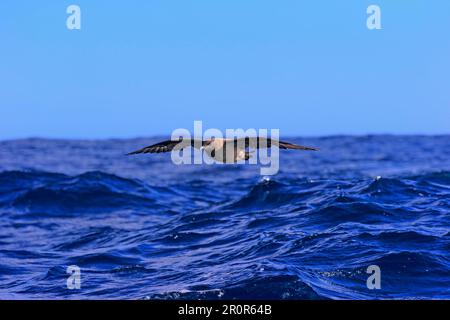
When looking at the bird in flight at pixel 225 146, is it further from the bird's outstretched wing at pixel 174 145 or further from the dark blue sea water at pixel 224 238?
the dark blue sea water at pixel 224 238

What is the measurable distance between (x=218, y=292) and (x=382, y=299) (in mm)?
2604

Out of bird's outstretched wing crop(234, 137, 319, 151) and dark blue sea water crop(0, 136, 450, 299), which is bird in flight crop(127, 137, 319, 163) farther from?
dark blue sea water crop(0, 136, 450, 299)

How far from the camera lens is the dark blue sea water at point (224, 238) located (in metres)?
12.0

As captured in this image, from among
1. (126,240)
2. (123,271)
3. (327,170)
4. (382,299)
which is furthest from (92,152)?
(382,299)

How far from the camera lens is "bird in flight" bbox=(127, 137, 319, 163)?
1370 cm

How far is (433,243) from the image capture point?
13.8 meters

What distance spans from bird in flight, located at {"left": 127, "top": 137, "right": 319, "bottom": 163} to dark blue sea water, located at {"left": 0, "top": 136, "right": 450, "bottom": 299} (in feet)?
6.66

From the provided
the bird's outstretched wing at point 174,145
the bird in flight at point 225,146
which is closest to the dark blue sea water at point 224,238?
the bird in flight at point 225,146

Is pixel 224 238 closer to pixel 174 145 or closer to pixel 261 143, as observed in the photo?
pixel 174 145

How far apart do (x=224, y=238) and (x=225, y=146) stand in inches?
127

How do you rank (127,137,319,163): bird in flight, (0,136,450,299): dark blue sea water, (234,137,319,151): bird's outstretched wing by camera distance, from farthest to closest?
1. (127,137,319,163): bird in flight
2. (234,137,319,151): bird's outstretched wing
3. (0,136,450,299): dark blue sea water

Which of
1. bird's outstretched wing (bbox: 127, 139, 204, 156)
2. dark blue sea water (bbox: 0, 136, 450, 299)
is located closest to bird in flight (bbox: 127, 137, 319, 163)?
bird's outstretched wing (bbox: 127, 139, 204, 156)

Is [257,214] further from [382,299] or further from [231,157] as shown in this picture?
[382,299]

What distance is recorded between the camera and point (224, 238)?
641 inches
